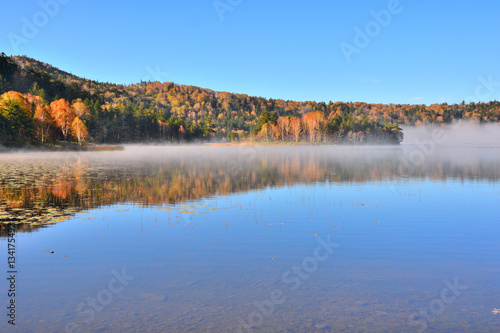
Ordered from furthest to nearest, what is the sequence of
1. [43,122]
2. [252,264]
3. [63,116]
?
1. [63,116]
2. [43,122]
3. [252,264]

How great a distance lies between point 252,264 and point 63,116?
141269 millimetres

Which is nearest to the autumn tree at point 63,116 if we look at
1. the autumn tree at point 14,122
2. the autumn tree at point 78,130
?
the autumn tree at point 78,130

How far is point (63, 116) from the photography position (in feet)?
441

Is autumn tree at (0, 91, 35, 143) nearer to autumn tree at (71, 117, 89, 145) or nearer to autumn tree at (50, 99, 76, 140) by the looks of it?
autumn tree at (50, 99, 76, 140)

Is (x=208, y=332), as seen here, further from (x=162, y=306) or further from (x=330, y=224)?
(x=330, y=224)

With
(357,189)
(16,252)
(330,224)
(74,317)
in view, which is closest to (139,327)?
(74,317)

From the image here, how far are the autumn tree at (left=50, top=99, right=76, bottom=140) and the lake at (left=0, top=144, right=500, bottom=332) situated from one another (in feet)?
401

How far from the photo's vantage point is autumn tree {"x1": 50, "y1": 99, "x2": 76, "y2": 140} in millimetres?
133875

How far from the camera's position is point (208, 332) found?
303 inches

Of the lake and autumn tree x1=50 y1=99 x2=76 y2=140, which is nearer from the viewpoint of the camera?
the lake

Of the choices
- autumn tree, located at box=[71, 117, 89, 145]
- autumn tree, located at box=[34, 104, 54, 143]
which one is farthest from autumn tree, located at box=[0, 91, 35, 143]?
autumn tree, located at box=[71, 117, 89, 145]

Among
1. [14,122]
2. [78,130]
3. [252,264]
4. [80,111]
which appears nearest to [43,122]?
[78,130]

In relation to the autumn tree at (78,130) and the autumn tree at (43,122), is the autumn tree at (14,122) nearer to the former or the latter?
the autumn tree at (43,122)

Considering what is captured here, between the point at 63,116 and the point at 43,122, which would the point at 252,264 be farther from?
the point at 63,116
